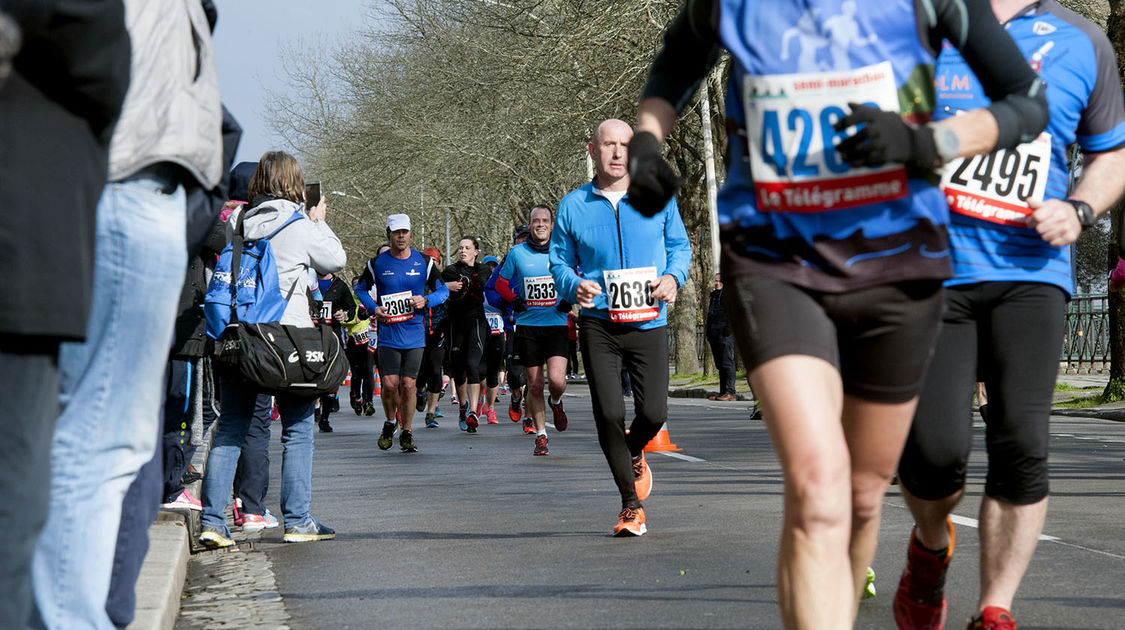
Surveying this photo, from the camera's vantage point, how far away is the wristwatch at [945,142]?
351cm

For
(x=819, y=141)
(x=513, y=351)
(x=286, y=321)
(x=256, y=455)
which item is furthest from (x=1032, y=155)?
(x=513, y=351)

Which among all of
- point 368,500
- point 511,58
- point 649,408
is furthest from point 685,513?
point 511,58

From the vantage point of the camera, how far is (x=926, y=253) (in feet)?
11.9

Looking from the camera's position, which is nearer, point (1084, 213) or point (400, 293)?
point (1084, 213)

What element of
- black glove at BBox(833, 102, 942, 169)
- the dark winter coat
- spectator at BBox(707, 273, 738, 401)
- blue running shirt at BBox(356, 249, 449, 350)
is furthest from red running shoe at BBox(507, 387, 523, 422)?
the dark winter coat

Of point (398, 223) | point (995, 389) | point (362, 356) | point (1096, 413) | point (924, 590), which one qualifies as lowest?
point (1096, 413)

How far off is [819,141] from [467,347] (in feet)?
50.4

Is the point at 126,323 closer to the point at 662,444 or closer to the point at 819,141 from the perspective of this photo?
the point at 819,141

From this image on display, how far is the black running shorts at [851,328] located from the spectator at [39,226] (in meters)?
1.37

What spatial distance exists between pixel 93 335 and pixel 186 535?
4.15m

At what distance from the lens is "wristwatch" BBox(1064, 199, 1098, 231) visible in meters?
4.64

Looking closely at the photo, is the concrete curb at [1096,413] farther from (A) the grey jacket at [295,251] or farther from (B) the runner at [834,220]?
(B) the runner at [834,220]

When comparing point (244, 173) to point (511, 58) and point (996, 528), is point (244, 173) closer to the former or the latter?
point (996, 528)

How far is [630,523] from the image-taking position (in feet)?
26.1
